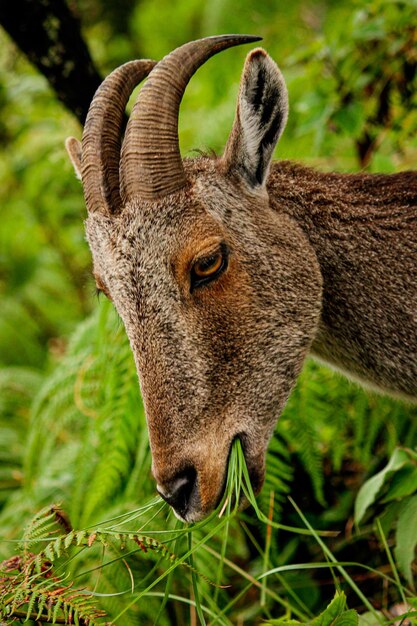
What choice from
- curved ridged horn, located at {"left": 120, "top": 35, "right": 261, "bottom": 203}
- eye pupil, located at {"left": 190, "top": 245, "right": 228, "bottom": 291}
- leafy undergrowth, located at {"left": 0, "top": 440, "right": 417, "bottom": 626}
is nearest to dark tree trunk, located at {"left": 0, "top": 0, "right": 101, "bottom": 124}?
curved ridged horn, located at {"left": 120, "top": 35, "right": 261, "bottom": 203}

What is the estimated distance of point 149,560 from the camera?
183 inches

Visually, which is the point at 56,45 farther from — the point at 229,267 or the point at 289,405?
the point at 289,405

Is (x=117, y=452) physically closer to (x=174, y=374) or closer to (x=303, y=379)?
(x=303, y=379)

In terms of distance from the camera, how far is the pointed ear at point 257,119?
3.34m

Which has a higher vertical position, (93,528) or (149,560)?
(93,528)

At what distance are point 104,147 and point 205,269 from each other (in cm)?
89

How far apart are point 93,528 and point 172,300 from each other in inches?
43.9

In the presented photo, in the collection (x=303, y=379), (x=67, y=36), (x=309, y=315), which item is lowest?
(x=303, y=379)

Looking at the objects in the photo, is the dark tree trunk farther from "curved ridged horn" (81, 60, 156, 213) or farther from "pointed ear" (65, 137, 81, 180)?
"curved ridged horn" (81, 60, 156, 213)

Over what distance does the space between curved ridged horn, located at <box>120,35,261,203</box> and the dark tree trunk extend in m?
1.78

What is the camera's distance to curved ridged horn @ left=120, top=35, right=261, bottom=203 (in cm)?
334

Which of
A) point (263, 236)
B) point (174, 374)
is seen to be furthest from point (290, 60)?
point (174, 374)

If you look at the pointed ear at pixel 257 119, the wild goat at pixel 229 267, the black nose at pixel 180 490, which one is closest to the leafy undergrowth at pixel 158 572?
the black nose at pixel 180 490

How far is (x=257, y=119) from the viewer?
3531 millimetres
